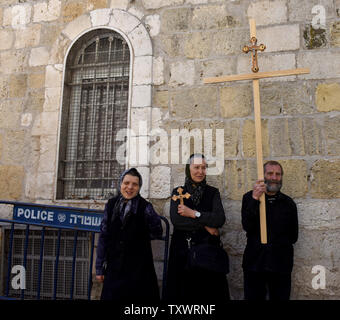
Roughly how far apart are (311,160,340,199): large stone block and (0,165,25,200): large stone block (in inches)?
129

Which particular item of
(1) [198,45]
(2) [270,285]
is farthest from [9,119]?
(2) [270,285]

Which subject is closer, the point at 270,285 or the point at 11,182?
the point at 270,285

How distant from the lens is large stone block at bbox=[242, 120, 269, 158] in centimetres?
367

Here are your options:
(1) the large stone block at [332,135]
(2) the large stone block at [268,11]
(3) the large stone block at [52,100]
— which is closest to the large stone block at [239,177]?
(1) the large stone block at [332,135]

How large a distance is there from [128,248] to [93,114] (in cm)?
218

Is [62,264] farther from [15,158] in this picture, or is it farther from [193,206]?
[193,206]

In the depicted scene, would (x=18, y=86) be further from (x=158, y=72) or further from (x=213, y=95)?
(x=213, y=95)

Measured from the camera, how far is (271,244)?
2873 millimetres

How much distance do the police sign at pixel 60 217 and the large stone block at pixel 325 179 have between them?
2.11 metres

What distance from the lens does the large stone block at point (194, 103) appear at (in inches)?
154

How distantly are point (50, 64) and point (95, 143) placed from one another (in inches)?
45.4

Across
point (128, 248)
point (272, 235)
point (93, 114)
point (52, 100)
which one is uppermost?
point (52, 100)
